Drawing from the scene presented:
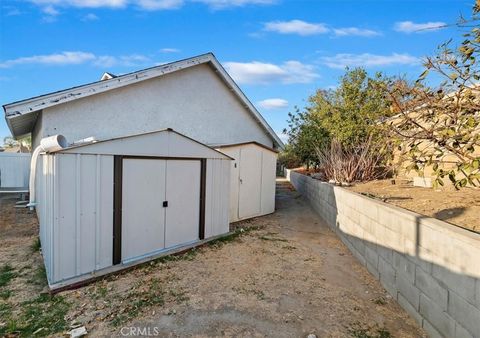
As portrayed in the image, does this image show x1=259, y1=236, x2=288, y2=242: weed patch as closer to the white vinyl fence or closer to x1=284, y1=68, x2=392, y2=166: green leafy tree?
x1=284, y1=68, x2=392, y2=166: green leafy tree

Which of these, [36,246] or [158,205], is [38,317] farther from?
[36,246]

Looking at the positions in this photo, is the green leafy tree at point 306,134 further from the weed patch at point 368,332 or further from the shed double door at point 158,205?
the weed patch at point 368,332

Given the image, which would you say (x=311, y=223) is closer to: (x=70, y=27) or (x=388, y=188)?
(x=388, y=188)

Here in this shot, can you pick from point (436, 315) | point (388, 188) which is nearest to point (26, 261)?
point (436, 315)

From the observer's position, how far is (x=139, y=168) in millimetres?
6027

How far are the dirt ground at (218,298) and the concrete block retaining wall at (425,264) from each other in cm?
29

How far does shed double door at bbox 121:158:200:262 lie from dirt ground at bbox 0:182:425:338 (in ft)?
1.75

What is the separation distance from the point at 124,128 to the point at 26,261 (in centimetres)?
401

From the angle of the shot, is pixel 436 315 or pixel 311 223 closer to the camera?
pixel 436 315

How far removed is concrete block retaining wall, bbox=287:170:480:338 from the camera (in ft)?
9.72

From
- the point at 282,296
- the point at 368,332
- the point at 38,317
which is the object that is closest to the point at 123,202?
the point at 38,317

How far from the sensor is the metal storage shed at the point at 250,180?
9.91 metres

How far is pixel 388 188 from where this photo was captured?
29.2 ft

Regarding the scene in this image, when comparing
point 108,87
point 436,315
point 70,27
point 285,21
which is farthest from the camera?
point 70,27
